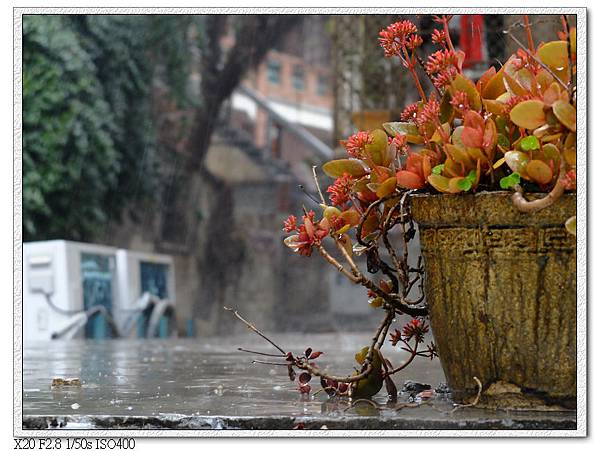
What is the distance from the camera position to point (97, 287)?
9000 mm

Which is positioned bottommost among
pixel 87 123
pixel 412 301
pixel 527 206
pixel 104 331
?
pixel 104 331

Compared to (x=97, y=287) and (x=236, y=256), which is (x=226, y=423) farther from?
(x=236, y=256)

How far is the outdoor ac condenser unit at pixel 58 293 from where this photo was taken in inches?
318

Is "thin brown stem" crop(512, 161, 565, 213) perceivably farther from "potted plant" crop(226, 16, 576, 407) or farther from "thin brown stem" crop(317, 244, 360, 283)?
"thin brown stem" crop(317, 244, 360, 283)

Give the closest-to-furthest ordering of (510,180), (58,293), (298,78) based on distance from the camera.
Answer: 1. (510,180)
2. (58,293)
3. (298,78)

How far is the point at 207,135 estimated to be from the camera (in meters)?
17.6

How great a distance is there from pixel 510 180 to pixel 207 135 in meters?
16.0

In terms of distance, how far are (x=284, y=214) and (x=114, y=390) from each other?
15.5m

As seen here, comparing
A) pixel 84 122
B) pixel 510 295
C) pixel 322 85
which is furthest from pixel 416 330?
pixel 322 85

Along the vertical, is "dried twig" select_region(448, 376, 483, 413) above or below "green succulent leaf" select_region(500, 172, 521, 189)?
below

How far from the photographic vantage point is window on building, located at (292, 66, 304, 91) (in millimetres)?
19703

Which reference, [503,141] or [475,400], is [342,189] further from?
[475,400]

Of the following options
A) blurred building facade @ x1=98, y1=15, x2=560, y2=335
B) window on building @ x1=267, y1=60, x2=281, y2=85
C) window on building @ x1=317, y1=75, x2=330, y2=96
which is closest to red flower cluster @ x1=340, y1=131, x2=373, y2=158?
blurred building facade @ x1=98, y1=15, x2=560, y2=335
